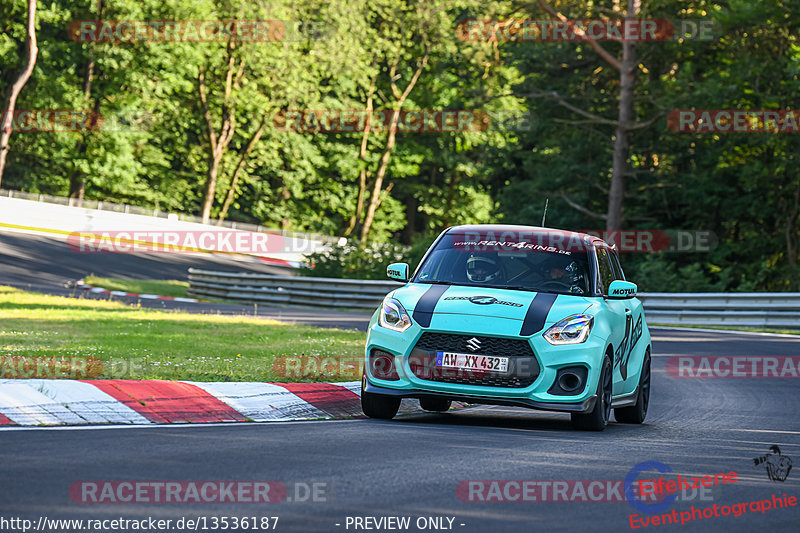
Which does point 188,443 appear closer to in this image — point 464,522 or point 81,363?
point 464,522

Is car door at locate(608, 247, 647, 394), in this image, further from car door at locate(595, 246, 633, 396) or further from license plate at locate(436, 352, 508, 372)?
license plate at locate(436, 352, 508, 372)

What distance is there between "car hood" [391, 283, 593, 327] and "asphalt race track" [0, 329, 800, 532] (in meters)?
0.95

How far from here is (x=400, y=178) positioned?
262ft

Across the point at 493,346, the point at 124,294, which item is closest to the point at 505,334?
the point at 493,346

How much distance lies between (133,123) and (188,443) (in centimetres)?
5455

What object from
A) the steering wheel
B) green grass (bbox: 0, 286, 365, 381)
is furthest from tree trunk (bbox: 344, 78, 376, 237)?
the steering wheel

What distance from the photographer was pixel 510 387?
9.62m

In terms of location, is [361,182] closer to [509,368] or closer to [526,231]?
[526,231]

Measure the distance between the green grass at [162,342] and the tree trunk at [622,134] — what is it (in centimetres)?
1804

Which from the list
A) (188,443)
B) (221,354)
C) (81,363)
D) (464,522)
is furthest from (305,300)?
(464,522)

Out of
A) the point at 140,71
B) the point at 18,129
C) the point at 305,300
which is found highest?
the point at 140,71

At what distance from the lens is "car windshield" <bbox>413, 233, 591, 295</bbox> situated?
10.8 meters

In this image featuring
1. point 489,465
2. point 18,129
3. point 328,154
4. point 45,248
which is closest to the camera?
point 489,465

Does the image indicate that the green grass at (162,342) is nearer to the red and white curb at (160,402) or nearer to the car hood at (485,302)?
the red and white curb at (160,402)
